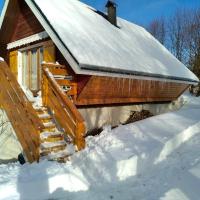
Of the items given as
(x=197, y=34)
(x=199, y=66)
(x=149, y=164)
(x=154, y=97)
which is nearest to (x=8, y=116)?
(x=149, y=164)

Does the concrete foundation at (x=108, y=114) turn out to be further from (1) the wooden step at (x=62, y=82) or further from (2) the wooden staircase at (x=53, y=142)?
(2) the wooden staircase at (x=53, y=142)

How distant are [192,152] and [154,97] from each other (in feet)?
23.4

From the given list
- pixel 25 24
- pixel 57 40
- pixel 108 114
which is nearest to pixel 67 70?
pixel 57 40

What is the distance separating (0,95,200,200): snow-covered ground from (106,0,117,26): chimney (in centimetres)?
799

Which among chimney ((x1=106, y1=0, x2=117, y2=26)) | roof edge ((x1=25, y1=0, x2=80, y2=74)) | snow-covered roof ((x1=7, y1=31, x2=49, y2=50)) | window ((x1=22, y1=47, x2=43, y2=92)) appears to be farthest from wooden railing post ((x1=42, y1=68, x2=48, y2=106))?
chimney ((x1=106, y1=0, x2=117, y2=26))

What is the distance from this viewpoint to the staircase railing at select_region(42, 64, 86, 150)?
7.64 meters

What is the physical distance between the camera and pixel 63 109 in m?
8.28

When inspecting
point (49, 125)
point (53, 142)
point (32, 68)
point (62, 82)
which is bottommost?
point (53, 142)

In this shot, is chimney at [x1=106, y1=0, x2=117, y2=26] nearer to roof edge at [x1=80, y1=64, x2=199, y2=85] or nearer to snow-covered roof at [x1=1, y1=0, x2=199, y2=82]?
snow-covered roof at [x1=1, y1=0, x2=199, y2=82]

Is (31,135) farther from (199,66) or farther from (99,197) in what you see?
(199,66)

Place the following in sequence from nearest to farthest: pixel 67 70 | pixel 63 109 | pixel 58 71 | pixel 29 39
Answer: pixel 63 109, pixel 58 71, pixel 67 70, pixel 29 39

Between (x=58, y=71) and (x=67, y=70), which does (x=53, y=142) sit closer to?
(x=58, y=71)

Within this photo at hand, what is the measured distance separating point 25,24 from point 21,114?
6138 mm

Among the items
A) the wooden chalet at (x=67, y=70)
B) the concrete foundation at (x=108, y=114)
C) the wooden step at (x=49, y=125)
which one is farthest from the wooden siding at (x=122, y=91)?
the wooden step at (x=49, y=125)
